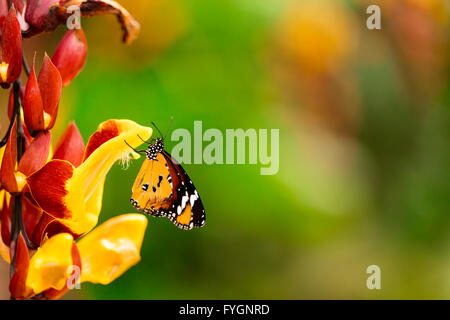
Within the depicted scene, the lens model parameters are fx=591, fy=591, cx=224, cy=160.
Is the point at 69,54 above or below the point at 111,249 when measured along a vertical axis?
above

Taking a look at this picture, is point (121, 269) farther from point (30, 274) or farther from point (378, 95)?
point (378, 95)

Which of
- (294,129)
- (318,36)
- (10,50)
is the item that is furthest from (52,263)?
(318,36)

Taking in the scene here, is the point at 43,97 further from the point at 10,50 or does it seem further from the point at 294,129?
the point at 294,129

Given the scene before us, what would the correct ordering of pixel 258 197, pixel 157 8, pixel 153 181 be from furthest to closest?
pixel 157 8 < pixel 258 197 < pixel 153 181

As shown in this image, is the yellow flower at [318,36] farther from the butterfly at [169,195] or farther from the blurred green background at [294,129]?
the butterfly at [169,195]

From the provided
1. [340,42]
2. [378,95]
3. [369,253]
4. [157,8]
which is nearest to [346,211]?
[369,253]

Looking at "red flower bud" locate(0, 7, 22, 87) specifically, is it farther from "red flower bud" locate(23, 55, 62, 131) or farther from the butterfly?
the butterfly

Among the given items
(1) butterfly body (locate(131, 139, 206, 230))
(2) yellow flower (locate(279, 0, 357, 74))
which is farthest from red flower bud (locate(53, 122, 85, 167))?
(2) yellow flower (locate(279, 0, 357, 74))
